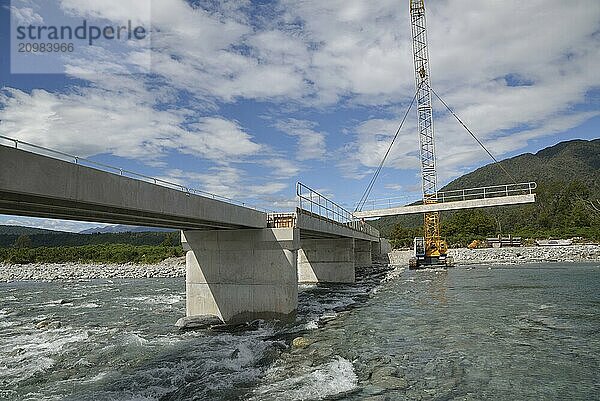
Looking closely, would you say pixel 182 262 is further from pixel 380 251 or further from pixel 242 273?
pixel 242 273

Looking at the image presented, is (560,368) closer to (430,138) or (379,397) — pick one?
(379,397)

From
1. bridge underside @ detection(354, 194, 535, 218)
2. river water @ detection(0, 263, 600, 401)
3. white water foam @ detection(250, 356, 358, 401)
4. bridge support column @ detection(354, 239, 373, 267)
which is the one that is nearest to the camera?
white water foam @ detection(250, 356, 358, 401)

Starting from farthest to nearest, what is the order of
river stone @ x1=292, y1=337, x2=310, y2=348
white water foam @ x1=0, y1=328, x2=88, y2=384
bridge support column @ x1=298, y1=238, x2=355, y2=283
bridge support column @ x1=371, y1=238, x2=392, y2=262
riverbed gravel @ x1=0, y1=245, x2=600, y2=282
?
bridge support column @ x1=371, y1=238, x2=392, y2=262 < riverbed gravel @ x1=0, y1=245, x2=600, y2=282 < bridge support column @ x1=298, y1=238, x2=355, y2=283 < river stone @ x1=292, y1=337, x2=310, y2=348 < white water foam @ x1=0, y1=328, x2=88, y2=384

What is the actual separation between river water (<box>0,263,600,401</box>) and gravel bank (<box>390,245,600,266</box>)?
42.0 metres

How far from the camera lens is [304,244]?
1708 inches

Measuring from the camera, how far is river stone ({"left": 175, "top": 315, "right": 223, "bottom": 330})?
20.2 metres

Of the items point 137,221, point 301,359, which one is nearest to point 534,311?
point 301,359

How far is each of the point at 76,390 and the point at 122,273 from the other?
53137mm

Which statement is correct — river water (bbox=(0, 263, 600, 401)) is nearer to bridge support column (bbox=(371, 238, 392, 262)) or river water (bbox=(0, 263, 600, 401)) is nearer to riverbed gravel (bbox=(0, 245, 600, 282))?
riverbed gravel (bbox=(0, 245, 600, 282))

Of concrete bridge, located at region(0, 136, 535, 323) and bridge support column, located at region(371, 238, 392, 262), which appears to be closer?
concrete bridge, located at region(0, 136, 535, 323)

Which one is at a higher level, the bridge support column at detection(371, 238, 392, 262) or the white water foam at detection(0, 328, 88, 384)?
the bridge support column at detection(371, 238, 392, 262)

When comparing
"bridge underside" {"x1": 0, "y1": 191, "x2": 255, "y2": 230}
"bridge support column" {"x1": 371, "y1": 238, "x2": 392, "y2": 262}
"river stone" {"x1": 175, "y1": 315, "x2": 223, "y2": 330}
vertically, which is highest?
"bridge underside" {"x1": 0, "y1": 191, "x2": 255, "y2": 230}

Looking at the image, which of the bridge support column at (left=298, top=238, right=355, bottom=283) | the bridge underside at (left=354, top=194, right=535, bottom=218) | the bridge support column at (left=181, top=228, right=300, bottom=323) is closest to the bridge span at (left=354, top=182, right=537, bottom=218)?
the bridge underside at (left=354, top=194, right=535, bottom=218)

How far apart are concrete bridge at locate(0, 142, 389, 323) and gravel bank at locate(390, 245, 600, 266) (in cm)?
4296
